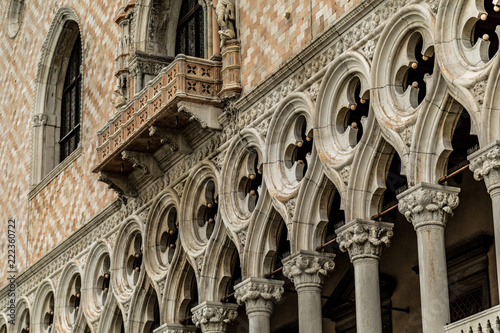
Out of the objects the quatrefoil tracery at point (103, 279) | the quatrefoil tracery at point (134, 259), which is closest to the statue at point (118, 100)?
the quatrefoil tracery at point (134, 259)

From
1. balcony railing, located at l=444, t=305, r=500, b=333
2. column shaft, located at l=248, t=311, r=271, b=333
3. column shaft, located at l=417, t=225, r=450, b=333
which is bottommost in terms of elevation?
balcony railing, located at l=444, t=305, r=500, b=333

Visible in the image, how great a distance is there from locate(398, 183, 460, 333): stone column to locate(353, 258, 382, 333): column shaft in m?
1.06

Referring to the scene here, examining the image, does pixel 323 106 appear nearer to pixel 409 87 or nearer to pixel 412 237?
pixel 409 87

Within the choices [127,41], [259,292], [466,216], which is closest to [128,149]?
[127,41]

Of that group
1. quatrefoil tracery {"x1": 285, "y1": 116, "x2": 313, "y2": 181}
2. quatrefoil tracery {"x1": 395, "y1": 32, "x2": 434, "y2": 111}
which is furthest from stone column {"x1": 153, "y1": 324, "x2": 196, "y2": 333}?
quatrefoil tracery {"x1": 395, "y1": 32, "x2": 434, "y2": 111}

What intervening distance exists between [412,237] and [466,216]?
1216 millimetres

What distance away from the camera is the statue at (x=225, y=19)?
17844mm

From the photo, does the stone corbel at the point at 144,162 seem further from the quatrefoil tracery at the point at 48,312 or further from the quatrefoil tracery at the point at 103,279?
the quatrefoil tracery at the point at 48,312

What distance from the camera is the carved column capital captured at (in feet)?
44.2

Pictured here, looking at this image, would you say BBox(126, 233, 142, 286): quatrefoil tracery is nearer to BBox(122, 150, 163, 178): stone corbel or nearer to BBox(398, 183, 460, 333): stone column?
BBox(122, 150, 163, 178): stone corbel

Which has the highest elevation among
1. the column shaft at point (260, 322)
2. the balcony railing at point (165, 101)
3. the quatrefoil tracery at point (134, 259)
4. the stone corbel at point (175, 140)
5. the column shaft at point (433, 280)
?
the balcony railing at point (165, 101)

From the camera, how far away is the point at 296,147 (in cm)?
1630

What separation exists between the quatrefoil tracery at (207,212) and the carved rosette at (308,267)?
2547 mm

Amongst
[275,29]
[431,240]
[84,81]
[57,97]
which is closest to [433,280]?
[431,240]
